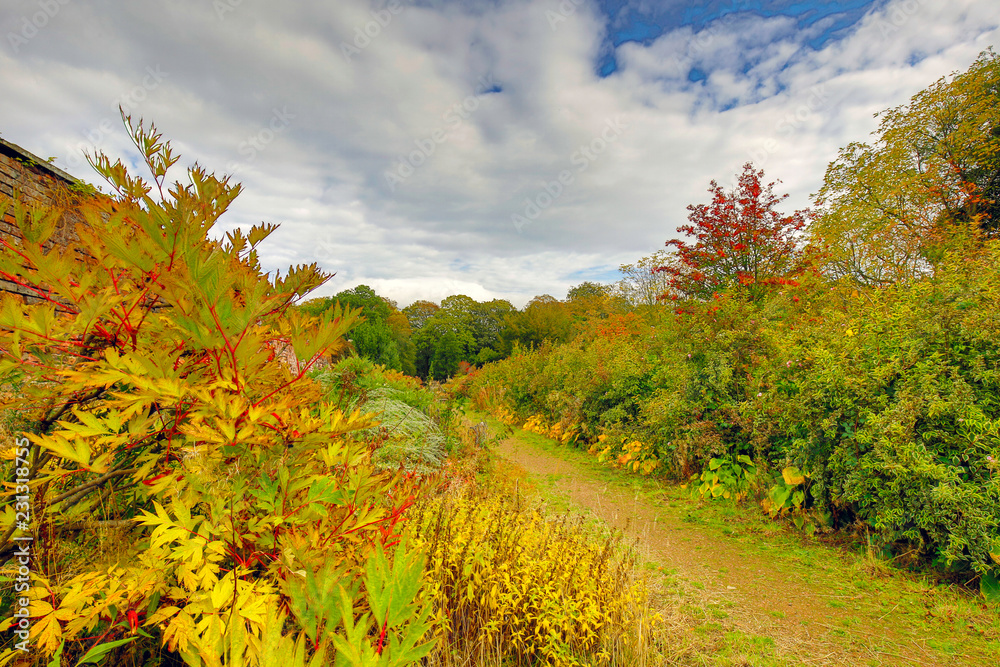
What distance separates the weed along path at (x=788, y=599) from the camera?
2.50 m

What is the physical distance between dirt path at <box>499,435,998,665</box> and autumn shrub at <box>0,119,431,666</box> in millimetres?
2612

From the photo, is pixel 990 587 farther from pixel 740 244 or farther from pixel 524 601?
pixel 740 244

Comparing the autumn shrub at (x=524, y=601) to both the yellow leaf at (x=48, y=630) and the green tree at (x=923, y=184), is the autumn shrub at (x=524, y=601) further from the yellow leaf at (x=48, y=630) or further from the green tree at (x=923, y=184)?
the green tree at (x=923, y=184)

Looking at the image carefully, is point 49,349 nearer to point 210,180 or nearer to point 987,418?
point 210,180

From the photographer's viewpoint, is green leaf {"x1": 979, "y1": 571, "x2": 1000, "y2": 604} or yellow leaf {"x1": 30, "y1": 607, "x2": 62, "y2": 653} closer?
yellow leaf {"x1": 30, "y1": 607, "x2": 62, "y2": 653}

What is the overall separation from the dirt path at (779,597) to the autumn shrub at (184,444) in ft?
8.57

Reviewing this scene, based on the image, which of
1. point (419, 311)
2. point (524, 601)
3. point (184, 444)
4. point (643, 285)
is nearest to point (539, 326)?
point (643, 285)

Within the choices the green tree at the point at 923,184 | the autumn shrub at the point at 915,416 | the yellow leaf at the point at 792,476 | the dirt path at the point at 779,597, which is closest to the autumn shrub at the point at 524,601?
the dirt path at the point at 779,597

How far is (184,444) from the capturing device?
117cm

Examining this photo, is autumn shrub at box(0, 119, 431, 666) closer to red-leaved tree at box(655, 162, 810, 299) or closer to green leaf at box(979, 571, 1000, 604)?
green leaf at box(979, 571, 1000, 604)

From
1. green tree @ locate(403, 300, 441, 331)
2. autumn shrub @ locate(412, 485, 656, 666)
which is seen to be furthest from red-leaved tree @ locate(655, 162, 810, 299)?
green tree @ locate(403, 300, 441, 331)

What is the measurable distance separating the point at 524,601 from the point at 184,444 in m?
1.81

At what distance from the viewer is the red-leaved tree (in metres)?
8.65

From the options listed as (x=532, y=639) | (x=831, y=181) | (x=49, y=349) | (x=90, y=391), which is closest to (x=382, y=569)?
(x=90, y=391)
